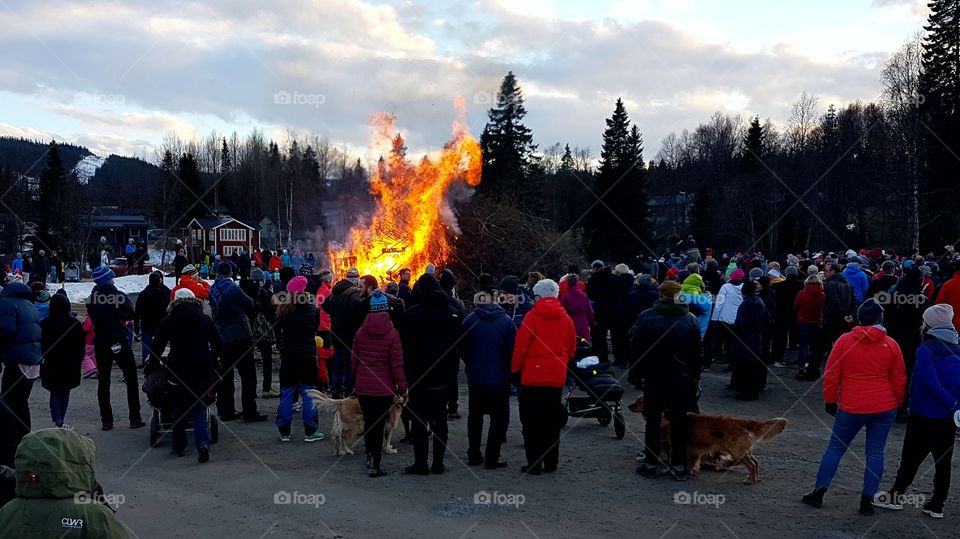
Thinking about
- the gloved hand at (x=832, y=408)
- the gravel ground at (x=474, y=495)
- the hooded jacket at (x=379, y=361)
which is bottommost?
the gravel ground at (x=474, y=495)

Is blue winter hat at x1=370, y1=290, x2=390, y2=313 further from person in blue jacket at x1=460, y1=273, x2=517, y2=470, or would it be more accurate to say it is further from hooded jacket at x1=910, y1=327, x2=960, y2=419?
hooded jacket at x1=910, y1=327, x2=960, y2=419

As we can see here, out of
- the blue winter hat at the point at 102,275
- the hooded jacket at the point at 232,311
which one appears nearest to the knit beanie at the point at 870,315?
the hooded jacket at the point at 232,311

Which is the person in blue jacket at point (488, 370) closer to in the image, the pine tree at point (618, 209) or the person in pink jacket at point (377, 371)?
the person in pink jacket at point (377, 371)

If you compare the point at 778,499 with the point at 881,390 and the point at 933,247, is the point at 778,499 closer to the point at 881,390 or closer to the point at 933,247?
the point at 881,390

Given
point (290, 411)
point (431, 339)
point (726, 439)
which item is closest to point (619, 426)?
point (726, 439)

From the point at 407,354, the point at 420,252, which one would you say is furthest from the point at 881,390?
the point at 420,252

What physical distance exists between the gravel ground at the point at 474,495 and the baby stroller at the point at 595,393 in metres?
0.30

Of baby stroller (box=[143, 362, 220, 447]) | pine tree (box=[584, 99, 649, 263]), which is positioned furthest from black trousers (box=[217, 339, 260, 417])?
pine tree (box=[584, 99, 649, 263])

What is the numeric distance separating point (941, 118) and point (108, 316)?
42951 millimetres

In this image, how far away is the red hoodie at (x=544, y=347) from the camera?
7695 mm

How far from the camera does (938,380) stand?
644cm

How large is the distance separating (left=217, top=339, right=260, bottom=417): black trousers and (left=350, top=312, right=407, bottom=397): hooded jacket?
9.69 ft

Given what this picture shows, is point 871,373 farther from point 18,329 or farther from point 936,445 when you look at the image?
point 18,329

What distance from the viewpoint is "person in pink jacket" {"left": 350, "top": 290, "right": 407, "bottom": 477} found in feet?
24.7
